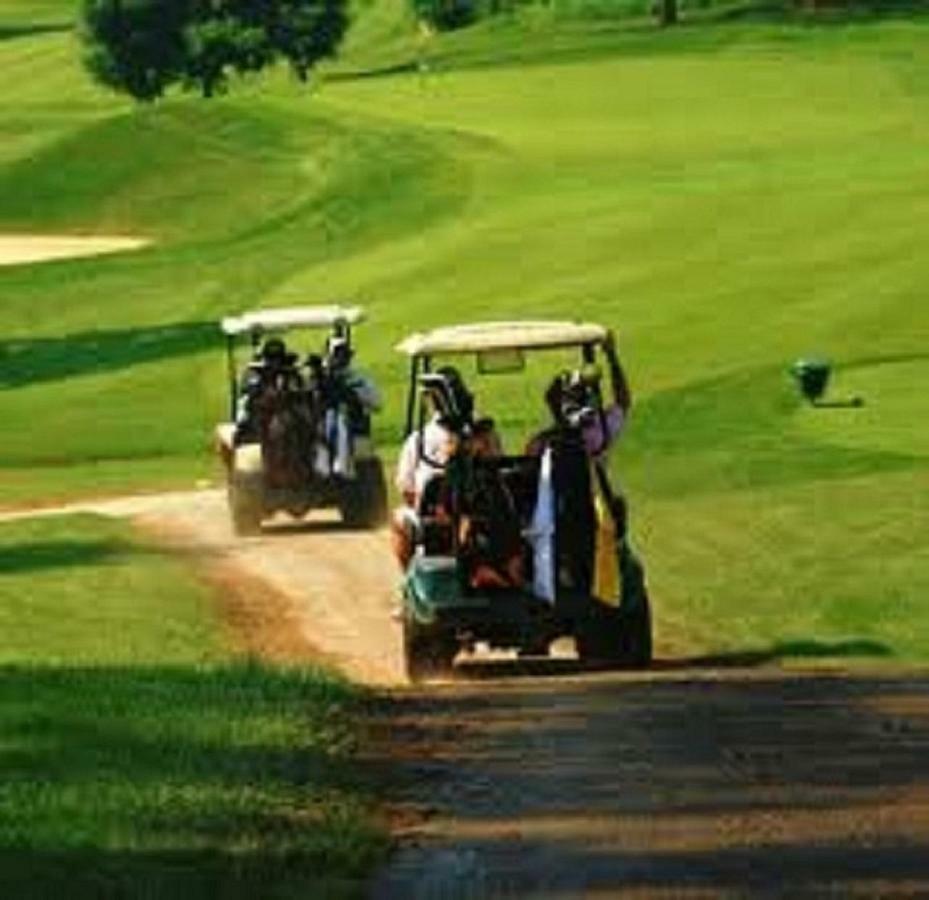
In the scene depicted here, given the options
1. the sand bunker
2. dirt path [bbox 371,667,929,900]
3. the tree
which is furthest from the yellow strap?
the tree

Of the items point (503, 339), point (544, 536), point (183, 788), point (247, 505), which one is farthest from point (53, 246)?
point (183, 788)

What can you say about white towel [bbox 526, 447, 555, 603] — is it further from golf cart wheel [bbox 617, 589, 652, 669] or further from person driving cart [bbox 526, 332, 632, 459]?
golf cart wheel [bbox 617, 589, 652, 669]

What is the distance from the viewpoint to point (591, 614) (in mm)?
18109

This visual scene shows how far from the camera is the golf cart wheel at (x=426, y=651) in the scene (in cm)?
1811

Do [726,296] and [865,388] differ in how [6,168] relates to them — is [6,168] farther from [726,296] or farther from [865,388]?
[865,388]

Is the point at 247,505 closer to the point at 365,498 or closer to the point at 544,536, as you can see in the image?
the point at 365,498

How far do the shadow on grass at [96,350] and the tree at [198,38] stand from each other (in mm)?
53126

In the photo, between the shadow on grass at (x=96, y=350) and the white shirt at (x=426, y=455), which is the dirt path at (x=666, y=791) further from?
the shadow on grass at (x=96, y=350)

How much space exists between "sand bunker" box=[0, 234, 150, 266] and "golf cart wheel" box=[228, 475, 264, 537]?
39138 mm

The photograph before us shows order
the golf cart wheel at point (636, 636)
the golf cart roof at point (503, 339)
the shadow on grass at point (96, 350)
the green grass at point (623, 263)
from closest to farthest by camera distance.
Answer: the golf cart wheel at point (636, 636) → the golf cart roof at point (503, 339) → the green grass at point (623, 263) → the shadow on grass at point (96, 350)

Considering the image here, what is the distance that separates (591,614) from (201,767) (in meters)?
6.67

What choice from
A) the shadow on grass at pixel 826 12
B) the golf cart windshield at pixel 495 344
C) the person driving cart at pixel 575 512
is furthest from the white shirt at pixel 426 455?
the shadow on grass at pixel 826 12

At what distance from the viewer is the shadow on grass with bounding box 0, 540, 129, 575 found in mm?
26297

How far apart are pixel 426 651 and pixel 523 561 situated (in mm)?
753
